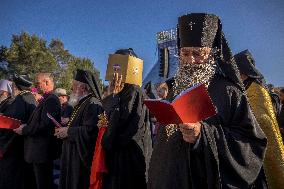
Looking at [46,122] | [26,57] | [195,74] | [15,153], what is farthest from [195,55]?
[26,57]

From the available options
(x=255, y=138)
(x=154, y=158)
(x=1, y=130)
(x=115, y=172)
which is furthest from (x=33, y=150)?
(x=255, y=138)

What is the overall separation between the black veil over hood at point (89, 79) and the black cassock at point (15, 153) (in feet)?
4.88

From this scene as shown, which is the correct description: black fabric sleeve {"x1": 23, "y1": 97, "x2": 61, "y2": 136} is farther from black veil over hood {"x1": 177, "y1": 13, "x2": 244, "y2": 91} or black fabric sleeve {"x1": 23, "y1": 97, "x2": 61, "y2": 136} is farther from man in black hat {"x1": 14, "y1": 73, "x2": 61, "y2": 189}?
black veil over hood {"x1": 177, "y1": 13, "x2": 244, "y2": 91}

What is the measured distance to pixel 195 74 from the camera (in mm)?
2717

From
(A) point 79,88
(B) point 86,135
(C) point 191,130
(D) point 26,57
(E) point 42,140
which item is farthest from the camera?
(D) point 26,57

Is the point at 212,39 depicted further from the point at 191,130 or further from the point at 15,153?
the point at 15,153

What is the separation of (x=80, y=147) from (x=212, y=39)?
2.92 metres

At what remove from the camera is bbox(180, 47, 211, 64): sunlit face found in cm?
274

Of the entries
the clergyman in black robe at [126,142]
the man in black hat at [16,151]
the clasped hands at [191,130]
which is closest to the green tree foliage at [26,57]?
the man in black hat at [16,151]

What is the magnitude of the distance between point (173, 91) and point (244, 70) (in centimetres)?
104

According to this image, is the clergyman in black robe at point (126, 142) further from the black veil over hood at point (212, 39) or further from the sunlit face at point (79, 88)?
the black veil over hood at point (212, 39)

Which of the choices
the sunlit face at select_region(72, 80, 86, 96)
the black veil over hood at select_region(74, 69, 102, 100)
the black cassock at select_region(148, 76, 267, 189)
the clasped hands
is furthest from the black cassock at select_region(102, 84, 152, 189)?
the clasped hands

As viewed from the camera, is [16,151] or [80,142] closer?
[80,142]

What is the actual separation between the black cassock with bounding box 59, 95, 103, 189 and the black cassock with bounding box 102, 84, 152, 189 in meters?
0.57
